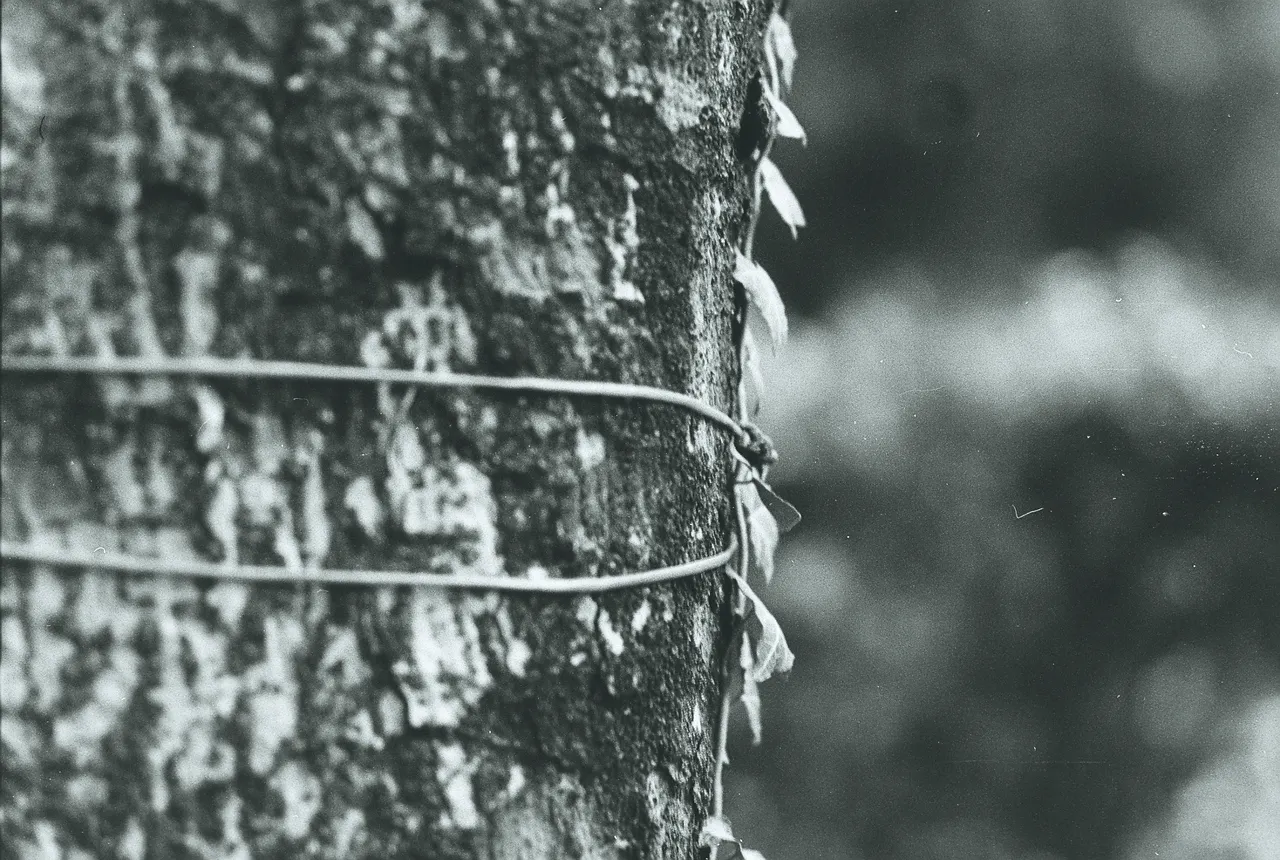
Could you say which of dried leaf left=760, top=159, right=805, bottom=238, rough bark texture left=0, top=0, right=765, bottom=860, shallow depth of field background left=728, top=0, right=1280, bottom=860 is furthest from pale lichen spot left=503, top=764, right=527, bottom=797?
shallow depth of field background left=728, top=0, right=1280, bottom=860

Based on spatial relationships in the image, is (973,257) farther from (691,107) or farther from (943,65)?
(691,107)

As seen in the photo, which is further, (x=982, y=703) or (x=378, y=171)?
(x=982, y=703)

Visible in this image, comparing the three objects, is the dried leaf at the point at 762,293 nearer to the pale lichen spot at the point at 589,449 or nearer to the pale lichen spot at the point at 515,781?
the pale lichen spot at the point at 589,449

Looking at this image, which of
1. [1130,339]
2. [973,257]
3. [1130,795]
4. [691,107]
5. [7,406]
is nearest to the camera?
[7,406]

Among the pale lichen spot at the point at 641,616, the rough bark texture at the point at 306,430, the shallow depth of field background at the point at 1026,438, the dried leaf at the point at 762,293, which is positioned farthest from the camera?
the shallow depth of field background at the point at 1026,438

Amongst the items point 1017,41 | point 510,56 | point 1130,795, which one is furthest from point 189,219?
point 1130,795

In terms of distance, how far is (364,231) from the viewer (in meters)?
0.63

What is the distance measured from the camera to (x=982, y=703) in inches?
104

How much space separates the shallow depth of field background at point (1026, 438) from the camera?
237cm

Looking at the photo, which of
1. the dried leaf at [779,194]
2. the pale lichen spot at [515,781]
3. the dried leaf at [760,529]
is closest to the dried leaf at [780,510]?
the dried leaf at [760,529]

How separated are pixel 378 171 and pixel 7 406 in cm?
20

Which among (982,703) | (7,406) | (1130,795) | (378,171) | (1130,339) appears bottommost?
(1130,795)

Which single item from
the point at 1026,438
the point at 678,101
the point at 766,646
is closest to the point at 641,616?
the point at 766,646

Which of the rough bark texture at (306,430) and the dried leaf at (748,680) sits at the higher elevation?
the rough bark texture at (306,430)
